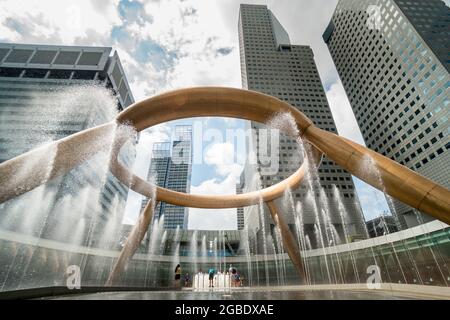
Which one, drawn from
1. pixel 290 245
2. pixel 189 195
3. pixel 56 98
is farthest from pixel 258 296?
pixel 56 98

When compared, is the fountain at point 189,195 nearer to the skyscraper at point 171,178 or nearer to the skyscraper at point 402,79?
the skyscraper at point 402,79

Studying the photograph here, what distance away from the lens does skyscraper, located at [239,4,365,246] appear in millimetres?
58562

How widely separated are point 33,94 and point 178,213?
99788 mm

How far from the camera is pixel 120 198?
93.6 m

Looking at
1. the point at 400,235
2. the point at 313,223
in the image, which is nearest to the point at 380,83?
the point at 313,223

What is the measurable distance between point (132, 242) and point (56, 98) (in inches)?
3025

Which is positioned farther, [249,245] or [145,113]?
[249,245]

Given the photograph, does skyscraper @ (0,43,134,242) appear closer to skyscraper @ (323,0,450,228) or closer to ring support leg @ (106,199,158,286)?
ring support leg @ (106,199,158,286)

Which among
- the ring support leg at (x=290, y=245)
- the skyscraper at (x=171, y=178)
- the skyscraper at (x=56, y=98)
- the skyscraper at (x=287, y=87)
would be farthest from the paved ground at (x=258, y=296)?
the skyscraper at (x=171, y=178)

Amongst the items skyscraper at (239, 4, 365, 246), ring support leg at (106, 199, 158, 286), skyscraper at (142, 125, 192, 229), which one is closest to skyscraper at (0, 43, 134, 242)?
ring support leg at (106, 199, 158, 286)

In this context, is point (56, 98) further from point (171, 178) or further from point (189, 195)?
point (171, 178)

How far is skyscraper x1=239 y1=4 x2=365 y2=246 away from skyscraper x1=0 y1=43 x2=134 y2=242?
48.9 meters
